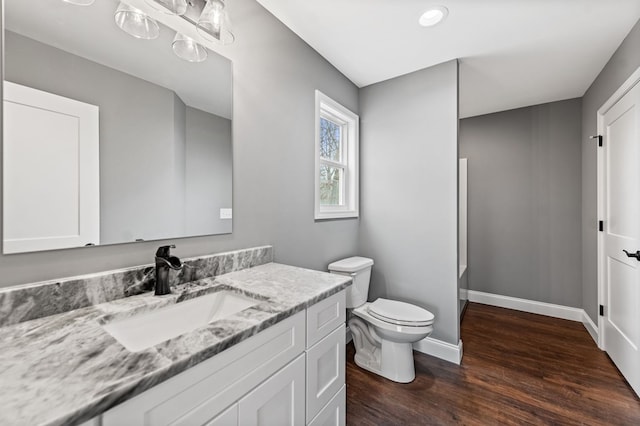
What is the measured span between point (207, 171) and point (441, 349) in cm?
221

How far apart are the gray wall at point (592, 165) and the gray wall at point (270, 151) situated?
2.18 meters

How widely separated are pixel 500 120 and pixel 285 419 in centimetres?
379

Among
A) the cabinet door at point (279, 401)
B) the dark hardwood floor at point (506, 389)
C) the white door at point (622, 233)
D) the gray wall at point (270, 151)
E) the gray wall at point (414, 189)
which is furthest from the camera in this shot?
the gray wall at point (414, 189)

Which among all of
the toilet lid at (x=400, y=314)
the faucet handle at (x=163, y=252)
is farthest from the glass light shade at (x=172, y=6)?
the toilet lid at (x=400, y=314)

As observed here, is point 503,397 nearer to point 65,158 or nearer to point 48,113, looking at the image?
point 65,158

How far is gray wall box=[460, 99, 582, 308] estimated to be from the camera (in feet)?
9.51

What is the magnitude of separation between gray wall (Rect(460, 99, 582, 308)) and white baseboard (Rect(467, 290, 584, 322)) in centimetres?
6

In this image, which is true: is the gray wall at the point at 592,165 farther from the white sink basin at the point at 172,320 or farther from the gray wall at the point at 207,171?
the white sink basin at the point at 172,320

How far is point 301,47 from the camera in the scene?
1.91 metres

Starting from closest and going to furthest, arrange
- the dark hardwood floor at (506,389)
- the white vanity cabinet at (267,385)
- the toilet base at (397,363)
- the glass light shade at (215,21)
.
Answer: the white vanity cabinet at (267,385) → the glass light shade at (215,21) → the dark hardwood floor at (506,389) → the toilet base at (397,363)

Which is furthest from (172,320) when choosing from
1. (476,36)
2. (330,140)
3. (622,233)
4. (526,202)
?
(526,202)

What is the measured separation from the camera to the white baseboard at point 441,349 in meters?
2.11

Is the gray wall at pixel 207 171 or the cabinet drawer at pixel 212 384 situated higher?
the gray wall at pixel 207 171

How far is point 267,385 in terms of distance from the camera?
862 millimetres
